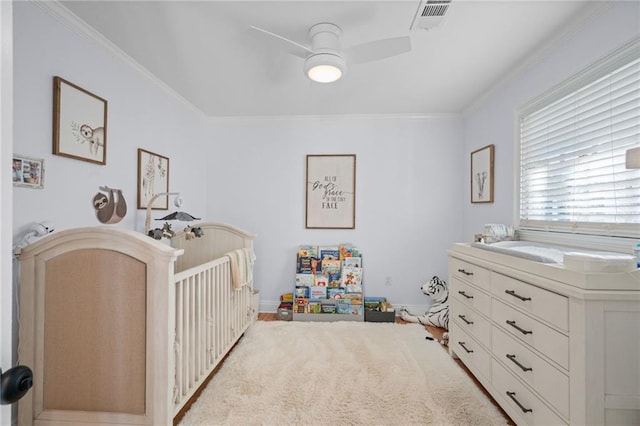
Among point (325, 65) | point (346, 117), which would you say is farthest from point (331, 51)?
point (346, 117)

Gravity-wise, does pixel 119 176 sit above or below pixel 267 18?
below

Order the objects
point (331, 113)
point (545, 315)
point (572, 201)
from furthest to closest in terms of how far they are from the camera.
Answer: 1. point (331, 113)
2. point (572, 201)
3. point (545, 315)

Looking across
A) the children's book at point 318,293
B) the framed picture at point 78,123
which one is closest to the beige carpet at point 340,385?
the children's book at point 318,293

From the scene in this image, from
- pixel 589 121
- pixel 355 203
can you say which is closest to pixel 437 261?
pixel 355 203

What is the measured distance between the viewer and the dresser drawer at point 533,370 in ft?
3.93

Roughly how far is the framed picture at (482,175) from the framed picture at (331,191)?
4.29 feet

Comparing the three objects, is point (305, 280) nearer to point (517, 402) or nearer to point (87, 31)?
point (517, 402)

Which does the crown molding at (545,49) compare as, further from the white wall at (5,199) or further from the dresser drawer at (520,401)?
the white wall at (5,199)

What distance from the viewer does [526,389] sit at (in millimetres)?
1415

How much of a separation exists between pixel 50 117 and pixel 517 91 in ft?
10.8

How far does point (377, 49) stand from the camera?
1.73 m

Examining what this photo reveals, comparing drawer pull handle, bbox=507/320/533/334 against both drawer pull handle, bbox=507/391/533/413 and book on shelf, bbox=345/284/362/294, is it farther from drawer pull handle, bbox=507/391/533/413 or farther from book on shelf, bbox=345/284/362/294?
book on shelf, bbox=345/284/362/294

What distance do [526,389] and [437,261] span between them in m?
2.04

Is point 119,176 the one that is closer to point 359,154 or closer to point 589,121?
point 359,154
